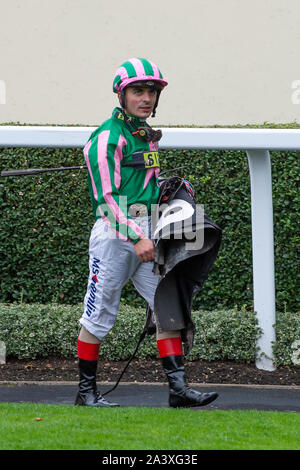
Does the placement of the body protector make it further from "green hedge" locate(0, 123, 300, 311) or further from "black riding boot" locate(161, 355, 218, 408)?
"green hedge" locate(0, 123, 300, 311)

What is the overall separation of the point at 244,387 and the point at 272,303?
2.64 ft

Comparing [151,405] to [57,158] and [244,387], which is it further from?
[57,158]

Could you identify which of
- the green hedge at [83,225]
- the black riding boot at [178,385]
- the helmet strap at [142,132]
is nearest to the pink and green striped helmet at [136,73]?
the helmet strap at [142,132]

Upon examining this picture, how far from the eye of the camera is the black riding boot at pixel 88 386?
507 centimetres

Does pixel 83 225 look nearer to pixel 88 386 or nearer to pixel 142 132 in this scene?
pixel 88 386

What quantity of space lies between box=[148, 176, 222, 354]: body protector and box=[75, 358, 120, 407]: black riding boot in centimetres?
54

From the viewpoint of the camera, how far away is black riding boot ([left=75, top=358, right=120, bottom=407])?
507 centimetres

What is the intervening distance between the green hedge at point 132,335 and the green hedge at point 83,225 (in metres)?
0.56

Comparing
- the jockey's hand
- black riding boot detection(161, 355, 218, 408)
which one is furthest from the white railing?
black riding boot detection(161, 355, 218, 408)

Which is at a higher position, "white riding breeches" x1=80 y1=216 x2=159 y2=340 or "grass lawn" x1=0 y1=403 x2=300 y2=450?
"white riding breeches" x1=80 y1=216 x2=159 y2=340

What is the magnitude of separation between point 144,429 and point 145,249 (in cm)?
99

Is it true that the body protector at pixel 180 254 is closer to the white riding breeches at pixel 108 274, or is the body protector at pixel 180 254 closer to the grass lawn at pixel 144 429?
the white riding breeches at pixel 108 274

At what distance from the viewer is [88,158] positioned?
15.8ft

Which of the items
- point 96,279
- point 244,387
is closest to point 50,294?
point 244,387
